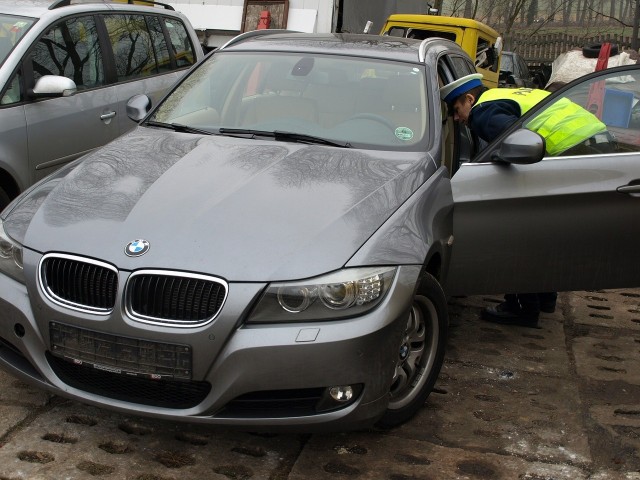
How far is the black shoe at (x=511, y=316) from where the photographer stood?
587 centimetres

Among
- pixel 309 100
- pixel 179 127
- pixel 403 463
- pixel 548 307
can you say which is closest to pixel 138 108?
A: pixel 179 127

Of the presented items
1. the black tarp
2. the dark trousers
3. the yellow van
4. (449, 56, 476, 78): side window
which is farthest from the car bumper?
the black tarp

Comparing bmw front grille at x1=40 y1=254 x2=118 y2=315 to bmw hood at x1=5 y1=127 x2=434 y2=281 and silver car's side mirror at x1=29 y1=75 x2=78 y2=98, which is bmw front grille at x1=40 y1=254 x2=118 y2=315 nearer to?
bmw hood at x1=5 y1=127 x2=434 y2=281

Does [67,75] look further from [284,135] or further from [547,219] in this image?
[547,219]

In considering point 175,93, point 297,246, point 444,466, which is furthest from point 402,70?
point 444,466

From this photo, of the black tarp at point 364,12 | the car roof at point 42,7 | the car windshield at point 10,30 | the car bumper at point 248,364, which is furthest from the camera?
the black tarp at point 364,12

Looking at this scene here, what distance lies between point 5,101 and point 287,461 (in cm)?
336

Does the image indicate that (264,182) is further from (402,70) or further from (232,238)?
(402,70)

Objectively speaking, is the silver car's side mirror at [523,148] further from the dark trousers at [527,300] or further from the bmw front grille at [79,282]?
the bmw front grille at [79,282]

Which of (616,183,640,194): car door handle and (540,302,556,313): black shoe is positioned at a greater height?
(616,183,640,194): car door handle

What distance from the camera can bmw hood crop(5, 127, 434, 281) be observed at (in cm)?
350

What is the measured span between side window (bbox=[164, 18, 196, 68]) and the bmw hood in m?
3.55

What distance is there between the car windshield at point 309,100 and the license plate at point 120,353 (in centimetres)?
160

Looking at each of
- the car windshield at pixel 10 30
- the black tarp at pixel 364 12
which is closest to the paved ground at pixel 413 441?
the car windshield at pixel 10 30
